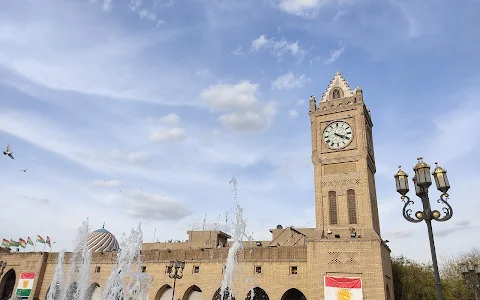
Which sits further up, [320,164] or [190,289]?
[320,164]

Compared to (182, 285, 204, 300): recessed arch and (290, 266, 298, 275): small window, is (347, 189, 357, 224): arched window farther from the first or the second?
(182, 285, 204, 300): recessed arch

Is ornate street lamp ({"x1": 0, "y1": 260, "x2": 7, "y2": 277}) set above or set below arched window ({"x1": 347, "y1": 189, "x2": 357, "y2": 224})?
below

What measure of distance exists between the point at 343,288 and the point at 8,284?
35959 millimetres

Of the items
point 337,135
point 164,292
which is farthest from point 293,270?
point 164,292

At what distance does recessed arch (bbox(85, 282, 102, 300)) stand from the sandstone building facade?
0.29 feet

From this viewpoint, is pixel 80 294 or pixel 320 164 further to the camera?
pixel 80 294

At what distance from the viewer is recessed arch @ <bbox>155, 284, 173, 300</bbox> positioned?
31797mm

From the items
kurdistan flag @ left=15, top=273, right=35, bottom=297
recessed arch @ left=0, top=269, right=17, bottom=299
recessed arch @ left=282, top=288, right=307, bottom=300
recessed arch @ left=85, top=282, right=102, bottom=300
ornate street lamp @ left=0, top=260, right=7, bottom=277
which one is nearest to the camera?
recessed arch @ left=282, top=288, right=307, bottom=300

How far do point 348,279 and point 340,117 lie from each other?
12.5m

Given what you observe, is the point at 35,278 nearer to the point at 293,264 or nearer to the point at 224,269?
the point at 224,269

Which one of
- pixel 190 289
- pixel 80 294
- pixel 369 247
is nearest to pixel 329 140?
pixel 369 247

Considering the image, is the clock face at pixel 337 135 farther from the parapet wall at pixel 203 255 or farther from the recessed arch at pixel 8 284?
the recessed arch at pixel 8 284

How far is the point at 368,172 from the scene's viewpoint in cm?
2812

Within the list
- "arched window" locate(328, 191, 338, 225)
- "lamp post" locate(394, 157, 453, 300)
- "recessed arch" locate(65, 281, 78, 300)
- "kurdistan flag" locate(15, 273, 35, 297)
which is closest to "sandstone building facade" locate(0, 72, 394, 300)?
"arched window" locate(328, 191, 338, 225)
